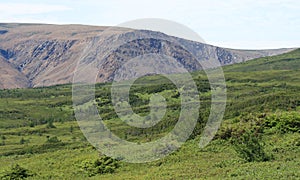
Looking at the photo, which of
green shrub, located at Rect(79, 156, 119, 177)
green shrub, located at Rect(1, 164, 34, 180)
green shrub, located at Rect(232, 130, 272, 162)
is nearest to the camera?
green shrub, located at Rect(232, 130, 272, 162)

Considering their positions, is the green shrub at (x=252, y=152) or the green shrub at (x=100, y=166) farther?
the green shrub at (x=100, y=166)

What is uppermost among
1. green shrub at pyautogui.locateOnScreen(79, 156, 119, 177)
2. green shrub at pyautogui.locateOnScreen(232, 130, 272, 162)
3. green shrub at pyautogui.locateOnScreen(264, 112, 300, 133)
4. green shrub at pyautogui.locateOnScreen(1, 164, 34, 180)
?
green shrub at pyautogui.locateOnScreen(264, 112, 300, 133)

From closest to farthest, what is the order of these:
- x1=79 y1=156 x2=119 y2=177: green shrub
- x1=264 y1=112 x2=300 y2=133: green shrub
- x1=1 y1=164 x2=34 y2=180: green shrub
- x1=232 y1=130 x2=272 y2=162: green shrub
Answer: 1. x1=232 y1=130 x2=272 y2=162: green shrub
2. x1=1 y1=164 x2=34 y2=180: green shrub
3. x1=79 y1=156 x2=119 y2=177: green shrub
4. x1=264 y1=112 x2=300 y2=133: green shrub

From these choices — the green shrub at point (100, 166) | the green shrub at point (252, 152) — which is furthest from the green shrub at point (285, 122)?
the green shrub at point (100, 166)

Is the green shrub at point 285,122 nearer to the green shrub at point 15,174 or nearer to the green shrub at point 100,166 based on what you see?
the green shrub at point 100,166

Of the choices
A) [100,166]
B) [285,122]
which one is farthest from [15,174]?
[285,122]

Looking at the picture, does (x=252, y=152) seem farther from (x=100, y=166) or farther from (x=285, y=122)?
(x=100, y=166)

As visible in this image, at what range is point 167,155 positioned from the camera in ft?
145

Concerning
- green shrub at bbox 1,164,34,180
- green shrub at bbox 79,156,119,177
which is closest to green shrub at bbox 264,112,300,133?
green shrub at bbox 79,156,119,177

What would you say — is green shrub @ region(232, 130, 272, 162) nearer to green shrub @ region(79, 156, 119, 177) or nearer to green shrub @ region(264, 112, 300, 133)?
green shrub @ region(264, 112, 300, 133)

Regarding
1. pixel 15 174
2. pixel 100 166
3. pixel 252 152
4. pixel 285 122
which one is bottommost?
pixel 15 174

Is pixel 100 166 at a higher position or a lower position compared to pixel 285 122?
lower

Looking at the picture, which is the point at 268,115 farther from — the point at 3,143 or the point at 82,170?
the point at 3,143

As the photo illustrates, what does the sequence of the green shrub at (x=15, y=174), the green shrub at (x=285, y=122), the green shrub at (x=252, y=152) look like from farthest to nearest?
the green shrub at (x=285, y=122) → the green shrub at (x=15, y=174) → the green shrub at (x=252, y=152)
